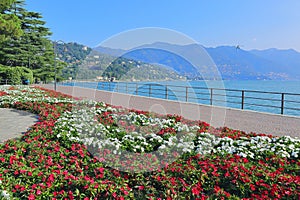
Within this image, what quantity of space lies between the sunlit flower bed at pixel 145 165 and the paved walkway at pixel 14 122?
689 mm

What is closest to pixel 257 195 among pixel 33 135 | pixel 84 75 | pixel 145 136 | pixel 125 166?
pixel 125 166

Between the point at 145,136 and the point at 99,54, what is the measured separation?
2.18 metres

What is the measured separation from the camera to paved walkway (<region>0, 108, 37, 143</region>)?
558 centimetres

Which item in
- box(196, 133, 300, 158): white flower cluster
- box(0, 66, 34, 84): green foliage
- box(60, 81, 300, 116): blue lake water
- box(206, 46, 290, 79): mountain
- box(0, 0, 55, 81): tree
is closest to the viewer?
box(196, 133, 300, 158): white flower cluster

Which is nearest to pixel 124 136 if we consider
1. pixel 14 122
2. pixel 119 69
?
pixel 119 69

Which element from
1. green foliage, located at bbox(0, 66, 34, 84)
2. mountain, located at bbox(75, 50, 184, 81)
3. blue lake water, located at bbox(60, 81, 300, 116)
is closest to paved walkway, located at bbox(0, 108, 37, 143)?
blue lake water, located at bbox(60, 81, 300, 116)

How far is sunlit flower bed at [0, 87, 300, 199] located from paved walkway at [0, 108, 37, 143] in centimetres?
69

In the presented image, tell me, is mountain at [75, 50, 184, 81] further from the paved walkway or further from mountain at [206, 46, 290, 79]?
the paved walkway

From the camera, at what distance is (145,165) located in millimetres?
3469

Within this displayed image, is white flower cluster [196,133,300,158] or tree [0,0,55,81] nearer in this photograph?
white flower cluster [196,133,300,158]

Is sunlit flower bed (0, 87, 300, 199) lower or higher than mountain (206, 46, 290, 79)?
lower

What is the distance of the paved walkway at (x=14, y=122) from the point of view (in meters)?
5.58

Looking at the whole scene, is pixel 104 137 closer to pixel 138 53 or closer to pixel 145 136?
pixel 145 136

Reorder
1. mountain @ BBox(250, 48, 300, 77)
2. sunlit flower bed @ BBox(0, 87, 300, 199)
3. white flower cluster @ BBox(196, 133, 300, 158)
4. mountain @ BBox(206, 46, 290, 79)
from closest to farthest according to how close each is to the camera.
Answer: sunlit flower bed @ BBox(0, 87, 300, 199) < white flower cluster @ BBox(196, 133, 300, 158) < mountain @ BBox(206, 46, 290, 79) < mountain @ BBox(250, 48, 300, 77)
